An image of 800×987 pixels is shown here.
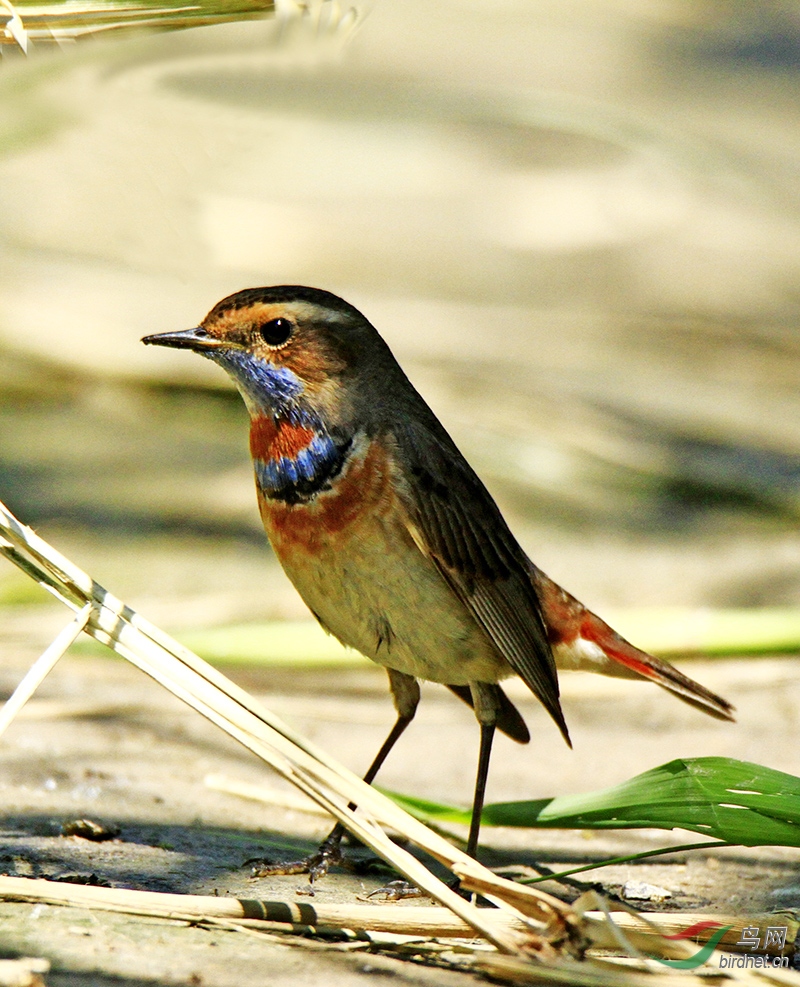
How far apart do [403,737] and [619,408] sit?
427 cm

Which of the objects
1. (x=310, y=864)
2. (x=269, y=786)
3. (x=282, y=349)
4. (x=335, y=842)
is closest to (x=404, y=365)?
(x=269, y=786)

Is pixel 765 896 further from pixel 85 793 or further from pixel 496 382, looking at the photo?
pixel 496 382

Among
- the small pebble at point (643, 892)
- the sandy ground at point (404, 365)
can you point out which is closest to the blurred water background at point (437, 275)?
the sandy ground at point (404, 365)

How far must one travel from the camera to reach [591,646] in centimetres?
440

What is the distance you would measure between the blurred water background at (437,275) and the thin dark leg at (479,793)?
2213 millimetres

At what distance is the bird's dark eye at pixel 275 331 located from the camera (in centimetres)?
385

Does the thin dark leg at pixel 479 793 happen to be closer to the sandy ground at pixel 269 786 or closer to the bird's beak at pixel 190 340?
the sandy ground at pixel 269 786

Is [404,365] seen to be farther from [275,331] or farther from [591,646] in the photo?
[275,331]

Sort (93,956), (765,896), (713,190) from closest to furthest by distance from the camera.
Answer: (93,956) < (765,896) < (713,190)

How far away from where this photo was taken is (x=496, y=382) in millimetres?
9125

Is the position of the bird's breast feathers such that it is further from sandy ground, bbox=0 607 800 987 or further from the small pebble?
the small pebble

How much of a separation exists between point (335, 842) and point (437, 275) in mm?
8390

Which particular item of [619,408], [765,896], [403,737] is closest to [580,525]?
[619,408]

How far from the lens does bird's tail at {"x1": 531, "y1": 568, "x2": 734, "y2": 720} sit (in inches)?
171
